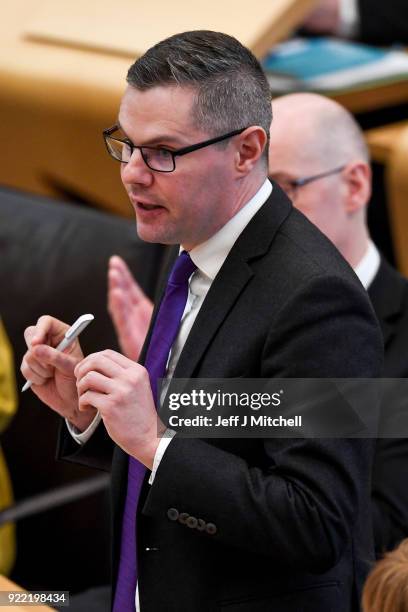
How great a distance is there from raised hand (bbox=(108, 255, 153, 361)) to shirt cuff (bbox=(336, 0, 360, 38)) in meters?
1.94

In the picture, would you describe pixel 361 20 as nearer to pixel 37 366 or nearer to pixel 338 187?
pixel 338 187

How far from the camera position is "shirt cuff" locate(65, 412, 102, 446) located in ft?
4.41

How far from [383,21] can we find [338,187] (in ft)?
5.95

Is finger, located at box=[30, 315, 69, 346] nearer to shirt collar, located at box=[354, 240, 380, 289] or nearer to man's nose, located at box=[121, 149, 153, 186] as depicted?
man's nose, located at box=[121, 149, 153, 186]

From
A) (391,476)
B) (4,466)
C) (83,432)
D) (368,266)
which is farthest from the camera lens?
(4,466)

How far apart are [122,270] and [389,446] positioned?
549 millimetres

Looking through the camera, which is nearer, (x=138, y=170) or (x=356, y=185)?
(x=138, y=170)

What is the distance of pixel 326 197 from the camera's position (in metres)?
1.88

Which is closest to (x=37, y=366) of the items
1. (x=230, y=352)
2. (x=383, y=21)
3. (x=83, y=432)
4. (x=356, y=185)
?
(x=83, y=432)

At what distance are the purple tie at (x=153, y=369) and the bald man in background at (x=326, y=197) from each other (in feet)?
1.73

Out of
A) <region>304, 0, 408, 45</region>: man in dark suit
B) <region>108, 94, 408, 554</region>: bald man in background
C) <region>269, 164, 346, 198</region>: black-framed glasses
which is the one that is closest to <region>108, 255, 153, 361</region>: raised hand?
<region>108, 94, 408, 554</region>: bald man in background

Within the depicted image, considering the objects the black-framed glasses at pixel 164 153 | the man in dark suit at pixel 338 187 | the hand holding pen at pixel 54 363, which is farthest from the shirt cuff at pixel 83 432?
the man in dark suit at pixel 338 187

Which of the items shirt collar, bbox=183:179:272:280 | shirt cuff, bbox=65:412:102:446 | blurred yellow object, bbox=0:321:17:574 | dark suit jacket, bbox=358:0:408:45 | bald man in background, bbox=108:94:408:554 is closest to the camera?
shirt collar, bbox=183:179:272:280

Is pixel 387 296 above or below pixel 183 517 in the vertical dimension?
above
